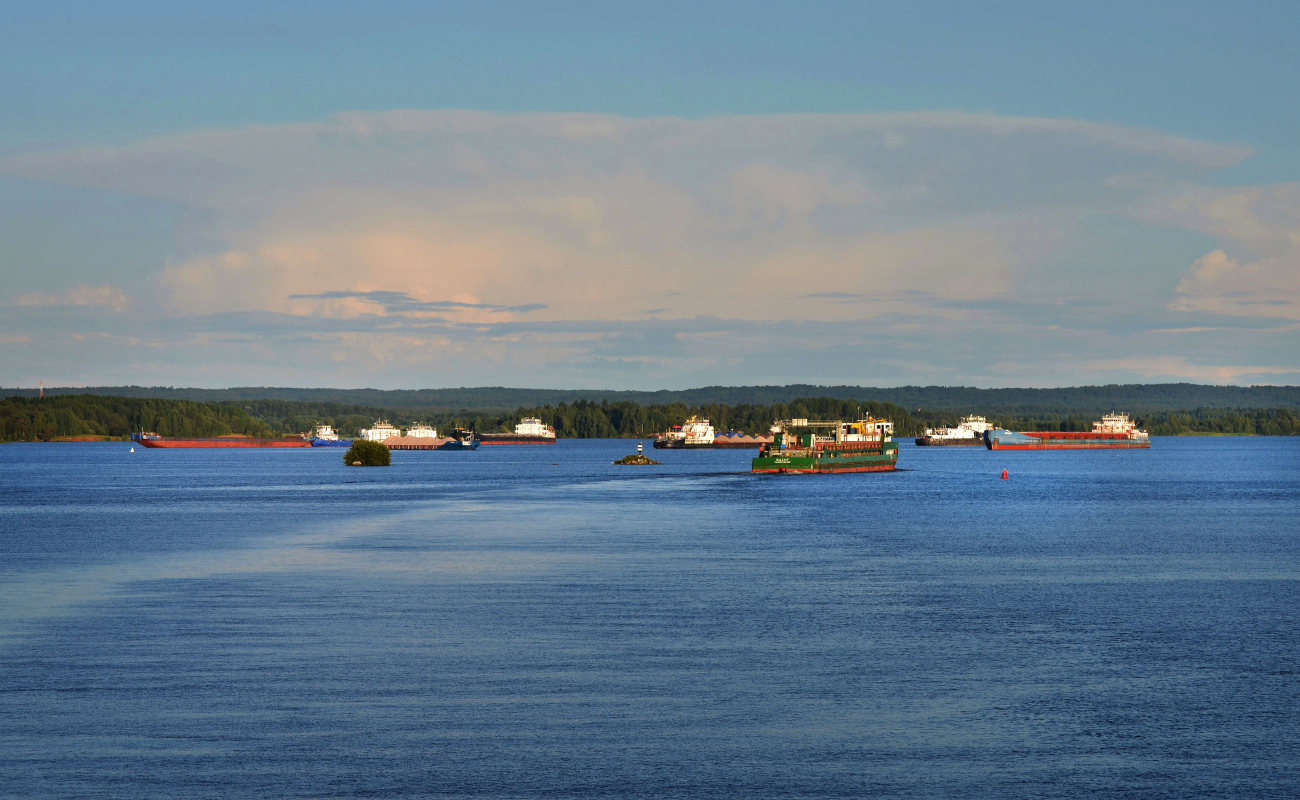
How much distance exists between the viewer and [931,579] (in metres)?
45.8

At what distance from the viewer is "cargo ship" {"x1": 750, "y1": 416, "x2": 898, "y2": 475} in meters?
160

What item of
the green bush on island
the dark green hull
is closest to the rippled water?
the dark green hull

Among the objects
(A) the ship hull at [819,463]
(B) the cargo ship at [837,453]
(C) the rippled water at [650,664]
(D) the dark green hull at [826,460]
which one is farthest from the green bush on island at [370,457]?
(C) the rippled water at [650,664]

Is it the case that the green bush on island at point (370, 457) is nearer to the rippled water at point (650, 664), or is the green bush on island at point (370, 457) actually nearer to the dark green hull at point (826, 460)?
the dark green hull at point (826, 460)

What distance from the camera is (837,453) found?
16712cm

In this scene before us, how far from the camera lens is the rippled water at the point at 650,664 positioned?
769 inches

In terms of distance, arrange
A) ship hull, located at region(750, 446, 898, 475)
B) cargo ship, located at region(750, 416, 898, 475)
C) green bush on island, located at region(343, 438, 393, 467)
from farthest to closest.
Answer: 1. green bush on island, located at region(343, 438, 393, 467)
2. cargo ship, located at region(750, 416, 898, 475)
3. ship hull, located at region(750, 446, 898, 475)

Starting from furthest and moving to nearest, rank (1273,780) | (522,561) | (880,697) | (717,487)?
(717,487)
(522,561)
(880,697)
(1273,780)

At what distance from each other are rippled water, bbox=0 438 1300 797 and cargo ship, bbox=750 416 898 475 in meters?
92.1

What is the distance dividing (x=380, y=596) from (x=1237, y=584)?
3078cm

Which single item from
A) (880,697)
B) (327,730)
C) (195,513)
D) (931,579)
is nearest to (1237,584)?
(931,579)

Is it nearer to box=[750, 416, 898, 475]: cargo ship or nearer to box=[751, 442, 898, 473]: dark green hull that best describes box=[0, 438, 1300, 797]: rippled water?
box=[751, 442, 898, 473]: dark green hull

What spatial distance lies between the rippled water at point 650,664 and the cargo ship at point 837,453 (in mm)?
92072

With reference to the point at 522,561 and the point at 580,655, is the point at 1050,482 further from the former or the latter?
the point at 580,655
